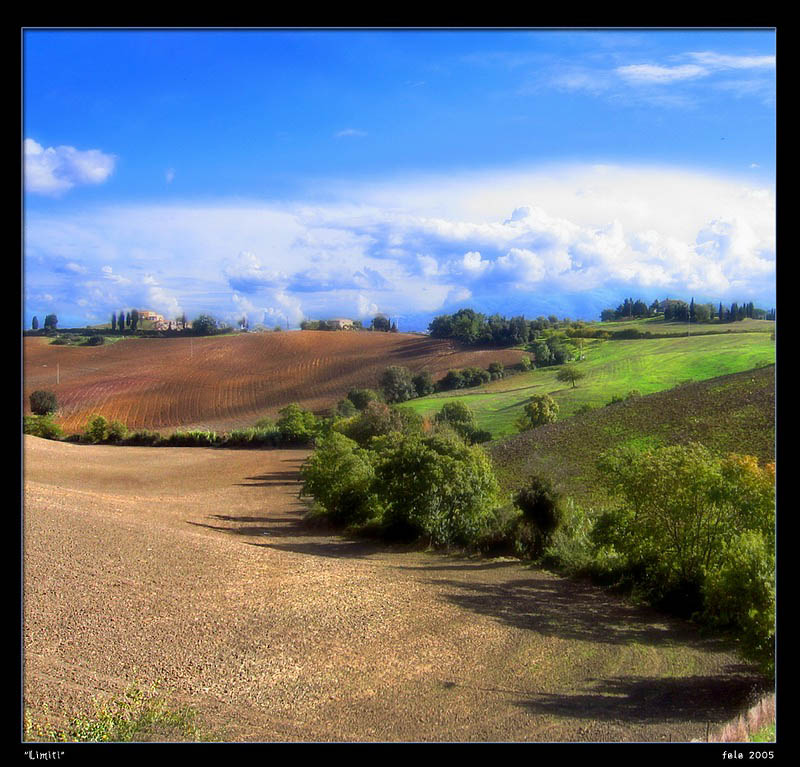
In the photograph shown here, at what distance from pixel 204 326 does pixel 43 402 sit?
1490 cm

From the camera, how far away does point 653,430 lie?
41.7 m

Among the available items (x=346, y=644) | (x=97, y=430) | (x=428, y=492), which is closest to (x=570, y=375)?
(x=428, y=492)

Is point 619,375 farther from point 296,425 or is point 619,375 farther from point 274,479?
point 274,479

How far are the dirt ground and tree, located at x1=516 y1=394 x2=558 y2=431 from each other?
29.4 metres

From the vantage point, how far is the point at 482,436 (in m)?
52.5

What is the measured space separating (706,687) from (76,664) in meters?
11.9

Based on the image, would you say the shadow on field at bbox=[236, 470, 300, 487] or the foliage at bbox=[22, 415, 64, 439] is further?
the foliage at bbox=[22, 415, 64, 439]

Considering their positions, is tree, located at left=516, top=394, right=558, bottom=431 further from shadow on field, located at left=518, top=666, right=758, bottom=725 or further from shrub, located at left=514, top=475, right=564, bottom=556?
shadow on field, located at left=518, top=666, right=758, bottom=725

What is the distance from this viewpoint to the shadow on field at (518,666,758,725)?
11133 millimetres

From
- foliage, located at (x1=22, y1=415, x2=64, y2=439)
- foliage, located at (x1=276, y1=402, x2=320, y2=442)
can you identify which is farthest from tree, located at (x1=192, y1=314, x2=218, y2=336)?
foliage, located at (x1=22, y1=415, x2=64, y2=439)

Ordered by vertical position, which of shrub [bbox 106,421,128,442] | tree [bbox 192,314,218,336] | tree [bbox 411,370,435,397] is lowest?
shrub [bbox 106,421,128,442]
